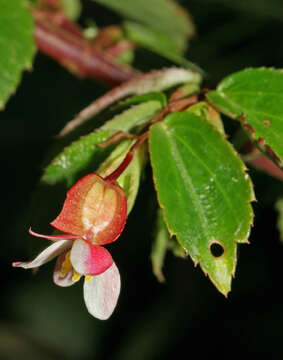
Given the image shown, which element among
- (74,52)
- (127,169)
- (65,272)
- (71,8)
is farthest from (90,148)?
(71,8)

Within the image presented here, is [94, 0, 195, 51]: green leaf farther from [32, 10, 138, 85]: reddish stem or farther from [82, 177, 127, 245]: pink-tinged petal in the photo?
[82, 177, 127, 245]: pink-tinged petal

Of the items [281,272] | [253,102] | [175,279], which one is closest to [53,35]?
[253,102]

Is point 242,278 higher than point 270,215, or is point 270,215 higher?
point 270,215

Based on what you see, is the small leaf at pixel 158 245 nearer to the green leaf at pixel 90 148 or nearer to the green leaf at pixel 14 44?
the green leaf at pixel 90 148

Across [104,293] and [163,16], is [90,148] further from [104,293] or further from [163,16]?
[163,16]

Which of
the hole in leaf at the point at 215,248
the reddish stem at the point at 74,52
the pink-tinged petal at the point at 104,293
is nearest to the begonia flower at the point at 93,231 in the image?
the pink-tinged petal at the point at 104,293

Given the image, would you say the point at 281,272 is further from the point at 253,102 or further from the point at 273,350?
the point at 253,102
